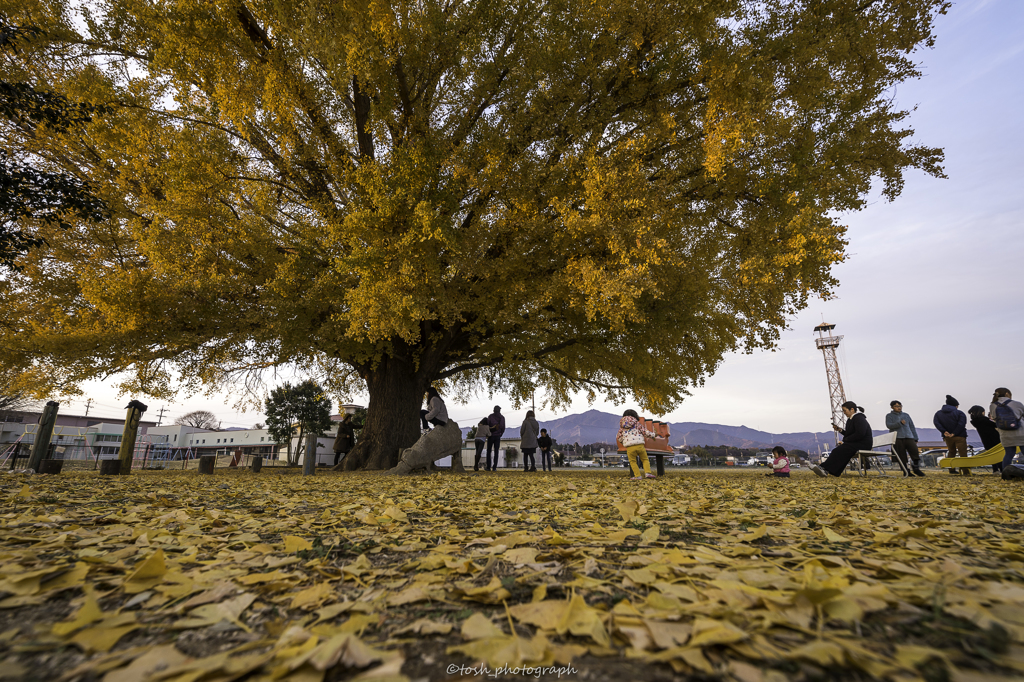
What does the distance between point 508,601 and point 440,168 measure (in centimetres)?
854

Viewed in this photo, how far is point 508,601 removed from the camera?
1649 mm

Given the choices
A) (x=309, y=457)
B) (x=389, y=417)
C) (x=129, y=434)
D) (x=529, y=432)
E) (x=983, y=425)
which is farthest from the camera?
(x=529, y=432)

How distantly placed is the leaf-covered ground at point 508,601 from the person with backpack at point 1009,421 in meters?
7.89

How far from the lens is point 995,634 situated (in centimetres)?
116

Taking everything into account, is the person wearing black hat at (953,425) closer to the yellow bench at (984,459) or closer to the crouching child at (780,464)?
the yellow bench at (984,459)

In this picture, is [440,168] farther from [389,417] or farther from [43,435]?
[43,435]

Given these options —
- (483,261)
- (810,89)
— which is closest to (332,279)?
(483,261)

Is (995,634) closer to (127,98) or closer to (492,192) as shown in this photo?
(492,192)

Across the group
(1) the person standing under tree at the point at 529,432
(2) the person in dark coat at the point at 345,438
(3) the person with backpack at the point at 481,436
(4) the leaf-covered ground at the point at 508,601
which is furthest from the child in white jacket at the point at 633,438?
(2) the person in dark coat at the point at 345,438

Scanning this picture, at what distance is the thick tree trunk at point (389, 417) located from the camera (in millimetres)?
11211

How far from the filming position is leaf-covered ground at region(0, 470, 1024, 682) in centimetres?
110

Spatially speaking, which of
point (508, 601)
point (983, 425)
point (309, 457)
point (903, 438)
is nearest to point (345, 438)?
point (309, 457)

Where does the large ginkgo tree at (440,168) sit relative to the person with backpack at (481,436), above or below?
above

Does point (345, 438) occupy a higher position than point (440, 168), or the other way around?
point (440, 168)
